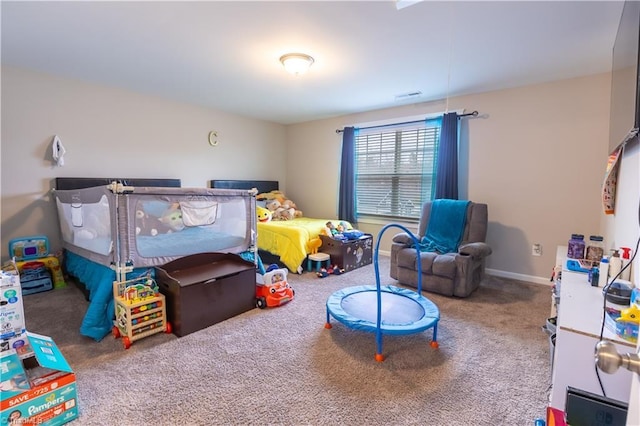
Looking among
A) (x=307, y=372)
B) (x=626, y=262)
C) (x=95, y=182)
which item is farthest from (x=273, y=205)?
(x=626, y=262)

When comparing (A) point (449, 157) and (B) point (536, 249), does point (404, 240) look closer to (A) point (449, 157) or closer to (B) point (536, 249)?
(A) point (449, 157)

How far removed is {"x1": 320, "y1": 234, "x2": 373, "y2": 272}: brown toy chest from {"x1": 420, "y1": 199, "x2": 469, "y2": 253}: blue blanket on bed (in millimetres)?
870

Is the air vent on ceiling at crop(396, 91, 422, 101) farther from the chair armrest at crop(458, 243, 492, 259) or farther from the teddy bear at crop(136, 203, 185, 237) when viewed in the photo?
the teddy bear at crop(136, 203, 185, 237)

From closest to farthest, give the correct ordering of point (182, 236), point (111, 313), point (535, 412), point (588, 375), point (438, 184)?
1. point (588, 375)
2. point (535, 412)
3. point (111, 313)
4. point (182, 236)
5. point (438, 184)

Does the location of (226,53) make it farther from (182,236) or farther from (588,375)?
(588,375)

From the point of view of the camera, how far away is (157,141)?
167 inches

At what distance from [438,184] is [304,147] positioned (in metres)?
2.71

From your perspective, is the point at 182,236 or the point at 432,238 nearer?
the point at 182,236

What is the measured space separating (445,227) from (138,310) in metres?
3.26

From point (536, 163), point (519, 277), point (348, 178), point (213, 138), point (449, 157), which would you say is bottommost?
point (519, 277)

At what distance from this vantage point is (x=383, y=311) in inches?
93.2

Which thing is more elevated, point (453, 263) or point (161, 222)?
point (161, 222)

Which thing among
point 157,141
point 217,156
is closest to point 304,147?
point 217,156

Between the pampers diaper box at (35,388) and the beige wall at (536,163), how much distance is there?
14.0 ft
